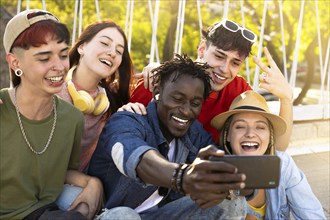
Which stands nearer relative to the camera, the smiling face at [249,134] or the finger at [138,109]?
the finger at [138,109]

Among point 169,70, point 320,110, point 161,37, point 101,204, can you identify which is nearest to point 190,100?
point 169,70

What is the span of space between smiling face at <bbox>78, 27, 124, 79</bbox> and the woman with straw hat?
70cm

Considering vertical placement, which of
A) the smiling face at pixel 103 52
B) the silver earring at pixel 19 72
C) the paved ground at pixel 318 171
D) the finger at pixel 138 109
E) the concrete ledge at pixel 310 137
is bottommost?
Answer: the paved ground at pixel 318 171

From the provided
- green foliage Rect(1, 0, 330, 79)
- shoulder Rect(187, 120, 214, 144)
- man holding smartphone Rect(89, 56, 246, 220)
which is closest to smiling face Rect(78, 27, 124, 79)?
man holding smartphone Rect(89, 56, 246, 220)

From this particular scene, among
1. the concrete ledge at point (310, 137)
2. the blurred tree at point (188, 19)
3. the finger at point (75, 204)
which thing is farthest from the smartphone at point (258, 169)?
the blurred tree at point (188, 19)

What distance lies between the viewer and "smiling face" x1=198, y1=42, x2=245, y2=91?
3.12 metres

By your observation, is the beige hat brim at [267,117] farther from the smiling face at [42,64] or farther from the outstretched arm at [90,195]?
the smiling face at [42,64]

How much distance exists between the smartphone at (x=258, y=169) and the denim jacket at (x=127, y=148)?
0.41 meters

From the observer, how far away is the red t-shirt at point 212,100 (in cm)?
318

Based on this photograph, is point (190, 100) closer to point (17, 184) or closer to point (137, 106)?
point (137, 106)

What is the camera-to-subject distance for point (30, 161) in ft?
8.15

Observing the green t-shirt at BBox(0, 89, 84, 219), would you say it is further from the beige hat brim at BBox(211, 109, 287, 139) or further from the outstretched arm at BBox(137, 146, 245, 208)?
the beige hat brim at BBox(211, 109, 287, 139)

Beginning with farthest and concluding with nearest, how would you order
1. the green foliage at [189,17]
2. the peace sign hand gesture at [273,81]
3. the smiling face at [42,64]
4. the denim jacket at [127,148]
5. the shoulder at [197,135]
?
the green foliage at [189,17] → the peace sign hand gesture at [273,81] → the shoulder at [197,135] → the smiling face at [42,64] → the denim jacket at [127,148]

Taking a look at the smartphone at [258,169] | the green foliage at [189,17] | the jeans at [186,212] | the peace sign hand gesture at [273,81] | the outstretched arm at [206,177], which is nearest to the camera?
the outstretched arm at [206,177]
